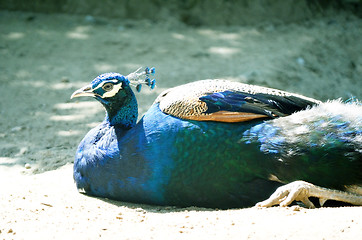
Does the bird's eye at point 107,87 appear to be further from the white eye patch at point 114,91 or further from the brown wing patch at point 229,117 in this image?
the brown wing patch at point 229,117

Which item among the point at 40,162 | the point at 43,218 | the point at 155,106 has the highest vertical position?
the point at 155,106

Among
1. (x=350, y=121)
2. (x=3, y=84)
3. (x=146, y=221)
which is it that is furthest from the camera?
(x=3, y=84)

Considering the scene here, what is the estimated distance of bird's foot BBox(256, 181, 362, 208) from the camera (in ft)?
9.50

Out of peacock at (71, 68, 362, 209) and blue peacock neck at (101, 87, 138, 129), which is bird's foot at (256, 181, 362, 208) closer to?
peacock at (71, 68, 362, 209)

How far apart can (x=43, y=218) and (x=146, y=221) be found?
0.52 m

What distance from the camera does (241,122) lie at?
3141 millimetres

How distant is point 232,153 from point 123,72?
8.67ft

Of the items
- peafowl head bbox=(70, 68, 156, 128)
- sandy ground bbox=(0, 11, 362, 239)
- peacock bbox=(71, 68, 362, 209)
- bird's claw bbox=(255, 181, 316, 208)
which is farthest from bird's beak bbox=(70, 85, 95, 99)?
bird's claw bbox=(255, 181, 316, 208)

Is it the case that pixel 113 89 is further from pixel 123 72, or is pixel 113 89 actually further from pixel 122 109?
pixel 123 72

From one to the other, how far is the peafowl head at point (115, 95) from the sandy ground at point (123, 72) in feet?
1.72

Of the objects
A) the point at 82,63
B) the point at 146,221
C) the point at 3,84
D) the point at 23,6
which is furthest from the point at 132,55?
the point at 146,221

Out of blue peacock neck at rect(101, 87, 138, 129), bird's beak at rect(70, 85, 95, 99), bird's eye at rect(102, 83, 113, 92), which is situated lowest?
blue peacock neck at rect(101, 87, 138, 129)

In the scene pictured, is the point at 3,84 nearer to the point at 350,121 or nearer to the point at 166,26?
the point at 166,26

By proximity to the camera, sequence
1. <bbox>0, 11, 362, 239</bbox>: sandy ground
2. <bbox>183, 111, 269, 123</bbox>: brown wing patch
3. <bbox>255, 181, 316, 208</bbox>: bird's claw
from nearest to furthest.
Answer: <bbox>0, 11, 362, 239</bbox>: sandy ground → <bbox>255, 181, 316, 208</bbox>: bird's claw → <bbox>183, 111, 269, 123</bbox>: brown wing patch
